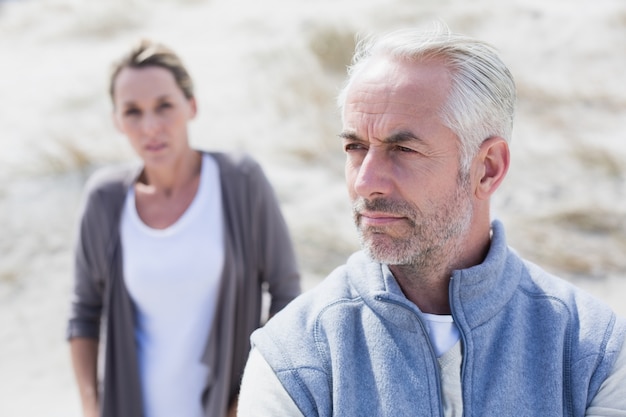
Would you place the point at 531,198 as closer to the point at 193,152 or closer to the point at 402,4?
the point at 193,152

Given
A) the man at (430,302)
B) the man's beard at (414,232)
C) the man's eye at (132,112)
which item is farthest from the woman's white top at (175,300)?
the man's beard at (414,232)

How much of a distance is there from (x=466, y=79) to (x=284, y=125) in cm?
620

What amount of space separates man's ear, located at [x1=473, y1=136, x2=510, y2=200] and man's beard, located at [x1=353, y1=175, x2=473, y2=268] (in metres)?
0.05

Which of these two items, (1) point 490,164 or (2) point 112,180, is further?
(2) point 112,180

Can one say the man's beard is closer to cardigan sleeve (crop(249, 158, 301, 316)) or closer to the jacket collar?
the jacket collar

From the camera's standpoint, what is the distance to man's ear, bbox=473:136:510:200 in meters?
1.74

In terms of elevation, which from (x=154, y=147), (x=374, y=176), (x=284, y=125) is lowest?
(x=374, y=176)

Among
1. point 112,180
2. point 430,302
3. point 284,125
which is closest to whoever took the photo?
point 430,302

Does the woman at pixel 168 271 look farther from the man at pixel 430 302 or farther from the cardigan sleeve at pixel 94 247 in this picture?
the man at pixel 430 302

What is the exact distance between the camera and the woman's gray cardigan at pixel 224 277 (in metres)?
2.62

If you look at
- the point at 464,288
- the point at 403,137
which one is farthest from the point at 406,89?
the point at 464,288

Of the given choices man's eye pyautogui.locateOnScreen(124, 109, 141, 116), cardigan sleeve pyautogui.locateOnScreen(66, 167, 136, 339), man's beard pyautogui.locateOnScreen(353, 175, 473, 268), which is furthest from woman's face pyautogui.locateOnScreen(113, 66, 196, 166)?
man's beard pyautogui.locateOnScreen(353, 175, 473, 268)

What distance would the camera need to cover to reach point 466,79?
1677 millimetres

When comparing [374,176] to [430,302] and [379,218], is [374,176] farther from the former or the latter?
[430,302]
